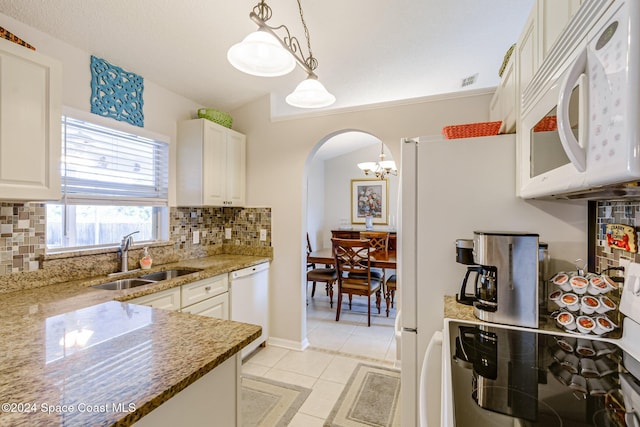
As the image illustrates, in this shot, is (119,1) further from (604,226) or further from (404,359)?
(604,226)

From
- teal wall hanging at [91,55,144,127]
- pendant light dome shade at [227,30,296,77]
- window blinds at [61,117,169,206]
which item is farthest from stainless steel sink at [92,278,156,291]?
pendant light dome shade at [227,30,296,77]

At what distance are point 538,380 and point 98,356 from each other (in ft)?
4.05

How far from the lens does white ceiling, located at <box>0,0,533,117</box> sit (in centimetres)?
182

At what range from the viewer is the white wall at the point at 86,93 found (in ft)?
5.94

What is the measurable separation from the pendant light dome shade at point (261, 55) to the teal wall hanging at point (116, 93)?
1.34 meters

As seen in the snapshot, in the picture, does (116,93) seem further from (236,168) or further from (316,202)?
(316,202)

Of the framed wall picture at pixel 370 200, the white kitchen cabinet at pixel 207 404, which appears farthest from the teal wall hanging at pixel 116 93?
the framed wall picture at pixel 370 200

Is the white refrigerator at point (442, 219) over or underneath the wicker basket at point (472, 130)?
underneath

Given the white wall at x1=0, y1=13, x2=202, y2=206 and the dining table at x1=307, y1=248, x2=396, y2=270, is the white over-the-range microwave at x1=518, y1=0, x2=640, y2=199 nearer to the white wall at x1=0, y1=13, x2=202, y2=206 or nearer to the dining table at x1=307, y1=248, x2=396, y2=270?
the white wall at x1=0, y1=13, x2=202, y2=206

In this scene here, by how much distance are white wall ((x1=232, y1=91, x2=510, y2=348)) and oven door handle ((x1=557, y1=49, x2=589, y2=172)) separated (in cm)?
210

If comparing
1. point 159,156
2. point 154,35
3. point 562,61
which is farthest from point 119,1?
point 562,61

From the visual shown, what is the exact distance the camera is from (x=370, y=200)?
624cm

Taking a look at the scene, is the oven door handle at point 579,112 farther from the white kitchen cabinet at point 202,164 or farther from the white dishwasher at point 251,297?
the white kitchen cabinet at point 202,164

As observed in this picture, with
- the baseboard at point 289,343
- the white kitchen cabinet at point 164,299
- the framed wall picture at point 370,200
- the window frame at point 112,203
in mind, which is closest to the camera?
the white kitchen cabinet at point 164,299
